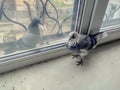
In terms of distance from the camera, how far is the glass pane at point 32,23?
0.65 m

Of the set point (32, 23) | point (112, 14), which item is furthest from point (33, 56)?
point (112, 14)

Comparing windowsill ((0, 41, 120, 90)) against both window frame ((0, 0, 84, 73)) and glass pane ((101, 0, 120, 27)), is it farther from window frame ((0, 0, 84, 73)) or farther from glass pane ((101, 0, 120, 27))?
glass pane ((101, 0, 120, 27))

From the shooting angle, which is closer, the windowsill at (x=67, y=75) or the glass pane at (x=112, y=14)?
the windowsill at (x=67, y=75)

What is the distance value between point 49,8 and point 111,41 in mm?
494

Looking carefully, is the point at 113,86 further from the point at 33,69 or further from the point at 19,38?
the point at 19,38

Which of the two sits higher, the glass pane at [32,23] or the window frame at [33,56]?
the glass pane at [32,23]

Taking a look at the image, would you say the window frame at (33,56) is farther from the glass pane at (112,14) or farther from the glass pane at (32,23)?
the glass pane at (112,14)

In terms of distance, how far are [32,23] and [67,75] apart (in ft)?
1.00

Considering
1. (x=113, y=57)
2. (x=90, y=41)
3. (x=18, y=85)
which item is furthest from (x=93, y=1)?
(x=18, y=85)

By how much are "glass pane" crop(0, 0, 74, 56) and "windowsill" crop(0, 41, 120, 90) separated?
0.11 metres

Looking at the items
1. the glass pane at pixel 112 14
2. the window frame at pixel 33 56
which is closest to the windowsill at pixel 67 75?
the window frame at pixel 33 56

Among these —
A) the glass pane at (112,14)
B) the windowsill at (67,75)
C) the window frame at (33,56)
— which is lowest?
the windowsill at (67,75)

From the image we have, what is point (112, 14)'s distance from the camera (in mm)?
929

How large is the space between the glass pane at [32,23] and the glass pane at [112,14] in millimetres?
231
